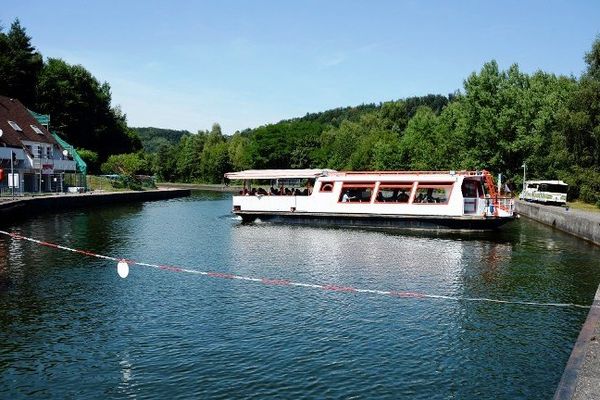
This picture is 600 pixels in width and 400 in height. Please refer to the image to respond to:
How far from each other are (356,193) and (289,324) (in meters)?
28.8

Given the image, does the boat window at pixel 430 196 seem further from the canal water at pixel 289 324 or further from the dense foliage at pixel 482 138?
the dense foliage at pixel 482 138

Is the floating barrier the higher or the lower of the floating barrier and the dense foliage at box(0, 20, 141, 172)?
the lower

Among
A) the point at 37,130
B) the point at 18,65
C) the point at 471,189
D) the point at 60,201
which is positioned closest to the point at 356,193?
the point at 471,189

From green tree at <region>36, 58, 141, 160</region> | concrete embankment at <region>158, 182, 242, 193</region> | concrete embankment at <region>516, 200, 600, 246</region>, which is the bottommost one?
concrete embankment at <region>516, 200, 600, 246</region>

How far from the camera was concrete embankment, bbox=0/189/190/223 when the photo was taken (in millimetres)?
Result: 44344

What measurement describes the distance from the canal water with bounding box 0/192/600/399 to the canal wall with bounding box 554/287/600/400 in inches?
32.6

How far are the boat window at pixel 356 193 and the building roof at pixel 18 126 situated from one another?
38.7 meters

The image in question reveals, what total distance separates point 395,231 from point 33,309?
1067 inches

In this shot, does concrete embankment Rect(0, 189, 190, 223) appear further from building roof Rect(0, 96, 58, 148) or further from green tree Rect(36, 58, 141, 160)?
green tree Rect(36, 58, 141, 160)

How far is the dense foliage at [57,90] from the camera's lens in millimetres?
92312

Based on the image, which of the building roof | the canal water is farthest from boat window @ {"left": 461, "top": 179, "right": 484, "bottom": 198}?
the building roof

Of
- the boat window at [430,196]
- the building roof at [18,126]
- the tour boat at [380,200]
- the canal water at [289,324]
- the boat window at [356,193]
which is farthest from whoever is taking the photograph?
the building roof at [18,126]

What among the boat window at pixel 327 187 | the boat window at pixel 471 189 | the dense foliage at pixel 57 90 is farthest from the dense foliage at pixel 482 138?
the dense foliage at pixel 57 90

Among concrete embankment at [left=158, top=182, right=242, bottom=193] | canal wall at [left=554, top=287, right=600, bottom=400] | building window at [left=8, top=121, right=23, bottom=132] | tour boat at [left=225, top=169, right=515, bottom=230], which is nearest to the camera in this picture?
canal wall at [left=554, top=287, right=600, bottom=400]
